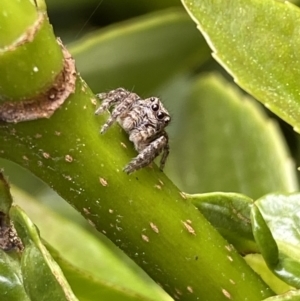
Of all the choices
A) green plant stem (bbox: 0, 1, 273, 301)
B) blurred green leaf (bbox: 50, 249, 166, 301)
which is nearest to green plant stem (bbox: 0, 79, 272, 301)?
green plant stem (bbox: 0, 1, 273, 301)

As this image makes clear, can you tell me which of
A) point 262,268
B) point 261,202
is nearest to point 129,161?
point 261,202

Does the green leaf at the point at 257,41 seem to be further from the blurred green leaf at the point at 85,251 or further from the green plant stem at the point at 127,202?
the blurred green leaf at the point at 85,251

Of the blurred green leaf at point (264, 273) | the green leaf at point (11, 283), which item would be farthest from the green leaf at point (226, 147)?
the green leaf at point (11, 283)

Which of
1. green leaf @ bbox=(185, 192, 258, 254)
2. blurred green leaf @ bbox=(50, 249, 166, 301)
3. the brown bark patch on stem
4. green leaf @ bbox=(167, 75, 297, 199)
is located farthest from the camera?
green leaf @ bbox=(167, 75, 297, 199)

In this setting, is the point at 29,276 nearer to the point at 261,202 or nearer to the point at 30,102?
the point at 30,102

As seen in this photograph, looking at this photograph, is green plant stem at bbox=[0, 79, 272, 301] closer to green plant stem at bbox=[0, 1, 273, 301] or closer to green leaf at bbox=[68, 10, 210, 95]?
green plant stem at bbox=[0, 1, 273, 301]

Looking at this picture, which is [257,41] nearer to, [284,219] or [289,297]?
[284,219]
